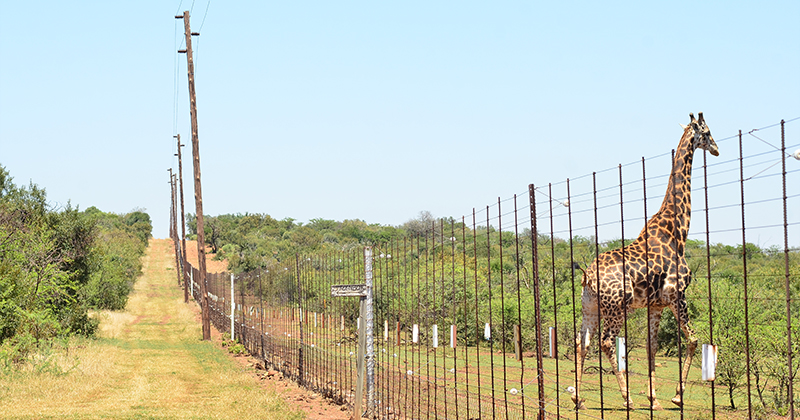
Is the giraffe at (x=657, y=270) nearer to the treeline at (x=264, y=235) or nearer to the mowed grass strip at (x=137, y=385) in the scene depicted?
the mowed grass strip at (x=137, y=385)

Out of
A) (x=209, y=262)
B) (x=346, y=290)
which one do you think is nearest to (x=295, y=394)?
(x=346, y=290)

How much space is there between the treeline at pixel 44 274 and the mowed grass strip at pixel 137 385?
83cm

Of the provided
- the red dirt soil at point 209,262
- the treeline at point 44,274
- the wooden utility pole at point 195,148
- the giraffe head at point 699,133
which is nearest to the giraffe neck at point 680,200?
the giraffe head at point 699,133

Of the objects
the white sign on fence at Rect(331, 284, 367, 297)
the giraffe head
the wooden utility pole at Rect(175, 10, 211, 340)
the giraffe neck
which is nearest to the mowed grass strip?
the wooden utility pole at Rect(175, 10, 211, 340)

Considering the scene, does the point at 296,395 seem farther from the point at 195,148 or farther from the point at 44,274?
the point at 195,148

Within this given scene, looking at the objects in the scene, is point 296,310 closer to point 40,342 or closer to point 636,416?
point 40,342

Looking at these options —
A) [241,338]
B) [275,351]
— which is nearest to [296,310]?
[275,351]

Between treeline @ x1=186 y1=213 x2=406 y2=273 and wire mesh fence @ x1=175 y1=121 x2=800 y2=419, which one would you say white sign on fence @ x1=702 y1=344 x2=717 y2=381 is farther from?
treeline @ x1=186 y1=213 x2=406 y2=273

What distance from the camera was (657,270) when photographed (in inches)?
390

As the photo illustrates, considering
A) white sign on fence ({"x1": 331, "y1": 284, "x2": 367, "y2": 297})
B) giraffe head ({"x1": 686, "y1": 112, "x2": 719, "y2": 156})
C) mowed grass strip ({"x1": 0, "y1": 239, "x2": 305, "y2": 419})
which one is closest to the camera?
giraffe head ({"x1": 686, "y1": 112, "x2": 719, "y2": 156})

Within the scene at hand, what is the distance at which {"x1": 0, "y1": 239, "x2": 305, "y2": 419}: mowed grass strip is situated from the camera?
42.9ft

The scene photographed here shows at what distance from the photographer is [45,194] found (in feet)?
101

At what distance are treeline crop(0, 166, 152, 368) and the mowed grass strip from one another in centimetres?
83

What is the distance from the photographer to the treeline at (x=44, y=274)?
17.8 metres
